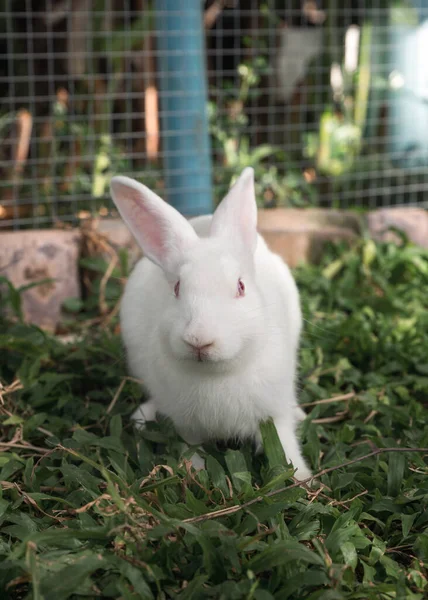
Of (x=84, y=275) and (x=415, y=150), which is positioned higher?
(x=415, y=150)

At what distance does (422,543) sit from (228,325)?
835 millimetres

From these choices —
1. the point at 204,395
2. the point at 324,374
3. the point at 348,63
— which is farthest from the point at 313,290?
the point at 348,63

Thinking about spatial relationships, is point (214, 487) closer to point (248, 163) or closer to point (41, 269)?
point (41, 269)

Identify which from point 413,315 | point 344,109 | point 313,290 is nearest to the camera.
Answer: point 413,315

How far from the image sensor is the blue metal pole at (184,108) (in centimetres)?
504

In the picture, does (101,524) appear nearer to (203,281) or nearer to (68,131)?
(203,281)

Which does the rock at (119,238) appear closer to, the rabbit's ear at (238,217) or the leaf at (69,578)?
the rabbit's ear at (238,217)

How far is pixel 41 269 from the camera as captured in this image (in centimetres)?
459

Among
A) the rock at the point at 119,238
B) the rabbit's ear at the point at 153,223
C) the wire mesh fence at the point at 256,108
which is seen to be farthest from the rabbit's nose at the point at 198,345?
the wire mesh fence at the point at 256,108

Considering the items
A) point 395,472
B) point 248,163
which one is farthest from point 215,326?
point 248,163

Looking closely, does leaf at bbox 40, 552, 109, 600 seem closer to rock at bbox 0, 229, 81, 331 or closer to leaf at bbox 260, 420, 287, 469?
leaf at bbox 260, 420, 287, 469

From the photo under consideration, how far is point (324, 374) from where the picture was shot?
11.9ft

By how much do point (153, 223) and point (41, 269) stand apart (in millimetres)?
1908

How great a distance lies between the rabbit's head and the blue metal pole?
7.54 feet
